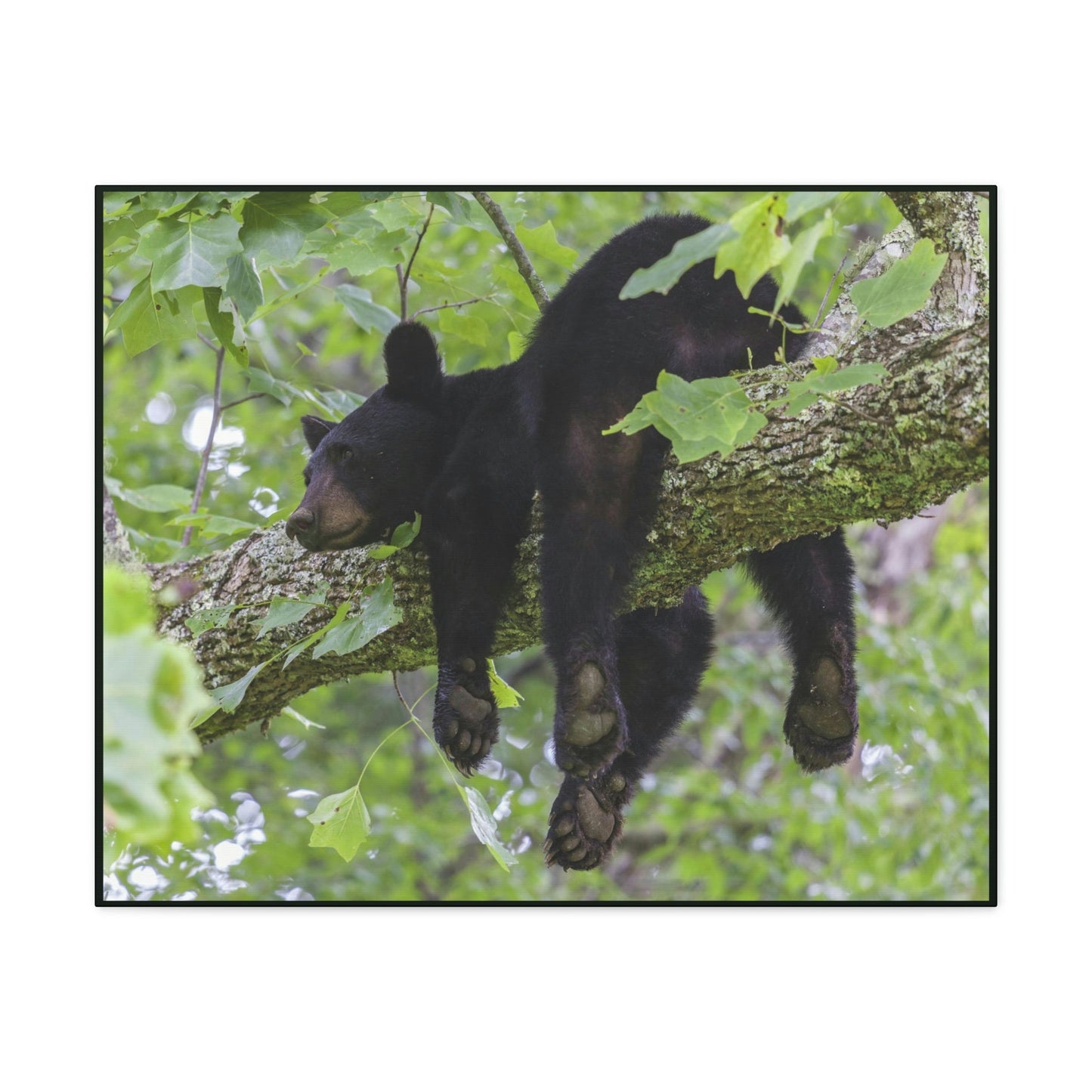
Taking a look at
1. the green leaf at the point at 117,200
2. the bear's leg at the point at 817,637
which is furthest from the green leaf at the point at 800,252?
the green leaf at the point at 117,200

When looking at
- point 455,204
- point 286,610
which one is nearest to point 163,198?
point 455,204

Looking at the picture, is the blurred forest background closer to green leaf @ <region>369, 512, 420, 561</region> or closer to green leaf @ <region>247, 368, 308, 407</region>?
green leaf @ <region>247, 368, 308, 407</region>

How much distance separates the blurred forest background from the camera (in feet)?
12.6

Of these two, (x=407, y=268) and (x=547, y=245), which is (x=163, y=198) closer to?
(x=407, y=268)

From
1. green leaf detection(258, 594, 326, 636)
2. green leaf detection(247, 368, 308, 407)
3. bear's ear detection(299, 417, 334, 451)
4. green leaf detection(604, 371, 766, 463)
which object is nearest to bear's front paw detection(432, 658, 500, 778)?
green leaf detection(258, 594, 326, 636)

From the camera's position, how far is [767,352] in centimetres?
284

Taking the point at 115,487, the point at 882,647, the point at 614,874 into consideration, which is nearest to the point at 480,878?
the point at 614,874

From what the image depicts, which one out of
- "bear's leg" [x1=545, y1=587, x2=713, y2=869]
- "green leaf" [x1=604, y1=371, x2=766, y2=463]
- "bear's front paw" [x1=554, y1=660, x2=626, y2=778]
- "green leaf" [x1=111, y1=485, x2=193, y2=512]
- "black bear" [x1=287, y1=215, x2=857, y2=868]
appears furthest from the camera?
→ "green leaf" [x1=111, y1=485, x2=193, y2=512]

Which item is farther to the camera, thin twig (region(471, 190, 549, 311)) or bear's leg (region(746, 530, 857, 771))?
thin twig (region(471, 190, 549, 311))

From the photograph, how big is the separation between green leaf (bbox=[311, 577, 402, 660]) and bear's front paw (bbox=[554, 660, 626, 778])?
1.96 ft

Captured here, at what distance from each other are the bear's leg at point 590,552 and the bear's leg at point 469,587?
1.06 feet

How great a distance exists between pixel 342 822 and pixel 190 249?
4.72 feet

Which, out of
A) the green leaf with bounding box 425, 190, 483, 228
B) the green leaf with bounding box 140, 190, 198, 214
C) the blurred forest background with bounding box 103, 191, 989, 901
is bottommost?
the blurred forest background with bounding box 103, 191, 989, 901
